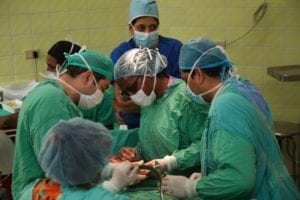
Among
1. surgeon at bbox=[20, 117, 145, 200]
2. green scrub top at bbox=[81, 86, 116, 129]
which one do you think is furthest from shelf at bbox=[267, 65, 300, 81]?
surgeon at bbox=[20, 117, 145, 200]

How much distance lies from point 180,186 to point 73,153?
0.60 metres

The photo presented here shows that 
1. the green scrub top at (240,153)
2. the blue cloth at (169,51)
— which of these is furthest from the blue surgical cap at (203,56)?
the blue cloth at (169,51)

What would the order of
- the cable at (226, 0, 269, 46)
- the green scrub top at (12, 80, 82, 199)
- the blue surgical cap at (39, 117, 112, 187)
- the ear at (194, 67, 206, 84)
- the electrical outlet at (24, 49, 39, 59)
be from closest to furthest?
the blue surgical cap at (39, 117, 112, 187), the green scrub top at (12, 80, 82, 199), the ear at (194, 67, 206, 84), the cable at (226, 0, 269, 46), the electrical outlet at (24, 49, 39, 59)

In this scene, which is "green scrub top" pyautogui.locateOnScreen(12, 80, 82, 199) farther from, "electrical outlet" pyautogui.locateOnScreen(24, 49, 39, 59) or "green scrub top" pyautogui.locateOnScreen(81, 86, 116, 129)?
"electrical outlet" pyautogui.locateOnScreen(24, 49, 39, 59)

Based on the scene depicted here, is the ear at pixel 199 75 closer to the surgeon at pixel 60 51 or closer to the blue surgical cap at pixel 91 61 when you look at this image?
the blue surgical cap at pixel 91 61

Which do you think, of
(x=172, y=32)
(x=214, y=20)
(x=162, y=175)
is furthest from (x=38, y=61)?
(x=162, y=175)

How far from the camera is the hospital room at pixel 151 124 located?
5.16 ft

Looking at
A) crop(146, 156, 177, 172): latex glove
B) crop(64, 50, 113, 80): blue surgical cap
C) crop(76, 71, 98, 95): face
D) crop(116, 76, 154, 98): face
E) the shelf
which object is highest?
crop(64, 50, 113, 80): blue surgical cap

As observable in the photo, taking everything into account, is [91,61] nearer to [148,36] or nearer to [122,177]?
[122,177]

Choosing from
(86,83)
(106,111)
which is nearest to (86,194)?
(86,83)

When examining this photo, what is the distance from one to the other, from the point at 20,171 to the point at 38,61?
222 cm

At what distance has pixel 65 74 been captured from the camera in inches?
82.2

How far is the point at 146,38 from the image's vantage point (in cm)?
298

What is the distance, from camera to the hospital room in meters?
1.57
